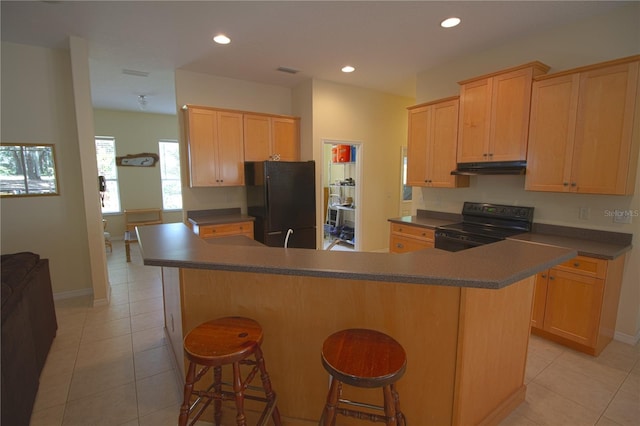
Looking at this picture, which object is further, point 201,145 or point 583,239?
point 201,145

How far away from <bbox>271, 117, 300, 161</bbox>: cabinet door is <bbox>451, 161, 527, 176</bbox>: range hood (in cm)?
241

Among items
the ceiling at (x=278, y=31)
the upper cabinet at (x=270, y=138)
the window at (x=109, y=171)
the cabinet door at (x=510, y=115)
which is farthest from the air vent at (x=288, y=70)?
the window at (x=109, y=171)

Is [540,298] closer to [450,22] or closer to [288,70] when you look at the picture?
[450,22]

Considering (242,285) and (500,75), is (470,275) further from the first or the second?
(500,75)

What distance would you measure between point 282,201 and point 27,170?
2.87m

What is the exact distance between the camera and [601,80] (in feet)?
8.03

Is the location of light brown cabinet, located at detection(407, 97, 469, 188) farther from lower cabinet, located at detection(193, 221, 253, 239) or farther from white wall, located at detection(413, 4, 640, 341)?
lower cabinet, located at detection(193, 221, 253, 239)

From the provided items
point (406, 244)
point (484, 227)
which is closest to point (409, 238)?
point (406, 244)

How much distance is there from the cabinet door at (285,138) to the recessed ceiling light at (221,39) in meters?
1.43

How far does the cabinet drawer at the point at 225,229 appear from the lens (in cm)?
393

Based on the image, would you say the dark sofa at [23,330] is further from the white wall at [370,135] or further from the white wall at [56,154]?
the white wall at [370,135]

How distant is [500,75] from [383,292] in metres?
2.73

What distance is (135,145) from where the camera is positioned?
A: 6824 mm

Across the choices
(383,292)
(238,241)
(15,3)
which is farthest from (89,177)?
(383,292)
